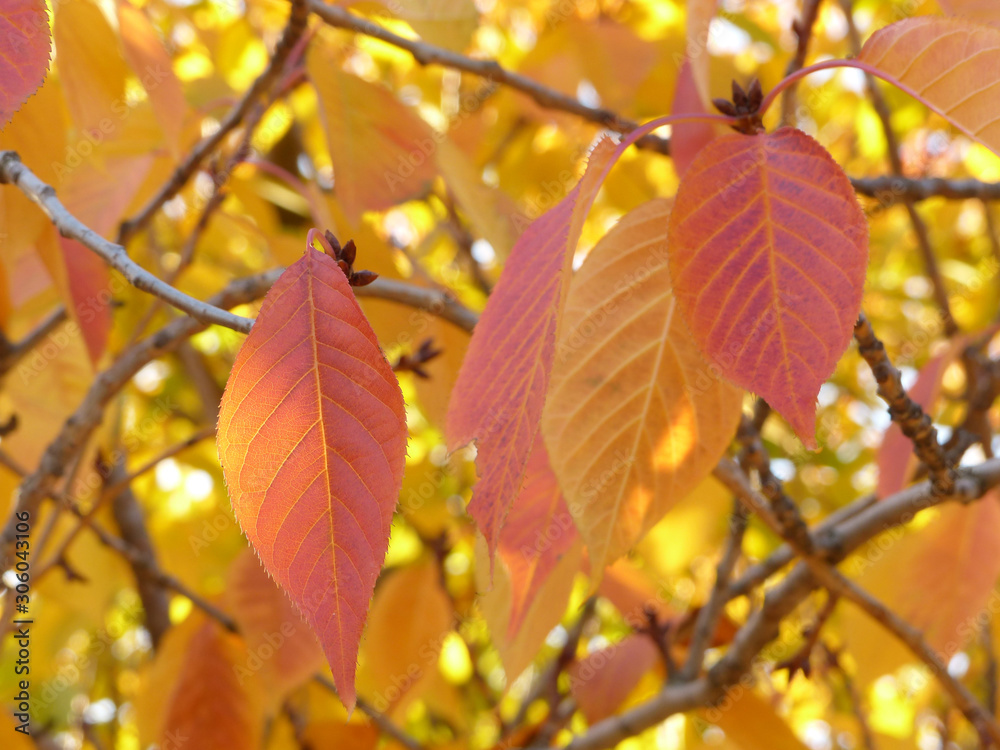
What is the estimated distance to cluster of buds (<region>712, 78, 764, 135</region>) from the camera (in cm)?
56

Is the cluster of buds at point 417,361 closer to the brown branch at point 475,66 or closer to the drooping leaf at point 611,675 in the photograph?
the brown branch at point 475,66

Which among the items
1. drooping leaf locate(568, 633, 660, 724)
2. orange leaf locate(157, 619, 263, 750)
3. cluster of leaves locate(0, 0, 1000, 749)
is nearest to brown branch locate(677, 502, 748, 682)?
cluster of leaves locate(0, 0, 1000, 749)

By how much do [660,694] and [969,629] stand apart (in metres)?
0.36

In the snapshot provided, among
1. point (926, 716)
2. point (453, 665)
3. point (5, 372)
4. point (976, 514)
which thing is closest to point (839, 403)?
point (926, 716)

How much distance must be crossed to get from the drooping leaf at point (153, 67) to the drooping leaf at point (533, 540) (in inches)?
18.5

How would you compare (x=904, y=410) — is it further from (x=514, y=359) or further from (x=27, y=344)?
(x=27, y=344)

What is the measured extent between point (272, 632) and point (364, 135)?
59 centimetres

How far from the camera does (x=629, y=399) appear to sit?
587 mm

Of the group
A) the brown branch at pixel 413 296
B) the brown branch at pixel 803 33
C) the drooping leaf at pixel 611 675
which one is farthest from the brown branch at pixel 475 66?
the drooping leaf at pixel 611 675

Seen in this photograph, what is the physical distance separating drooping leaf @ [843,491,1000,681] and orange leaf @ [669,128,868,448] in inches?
23.5

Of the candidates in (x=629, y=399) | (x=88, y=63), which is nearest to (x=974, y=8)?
(x=629, y=399)

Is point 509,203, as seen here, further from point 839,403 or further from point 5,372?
point 839,403

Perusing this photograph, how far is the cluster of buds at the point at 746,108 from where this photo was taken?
563 mm

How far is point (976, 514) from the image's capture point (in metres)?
0.95
